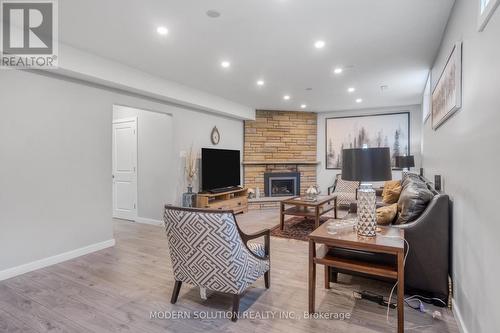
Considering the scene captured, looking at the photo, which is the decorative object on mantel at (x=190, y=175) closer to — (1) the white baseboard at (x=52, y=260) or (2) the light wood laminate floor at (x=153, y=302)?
(1) the white baseboard at (x=52, y=260)

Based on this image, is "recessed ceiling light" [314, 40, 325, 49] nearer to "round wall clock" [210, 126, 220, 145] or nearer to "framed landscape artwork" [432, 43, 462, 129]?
"framed landscape artwork" [432, 43, 462, 129]

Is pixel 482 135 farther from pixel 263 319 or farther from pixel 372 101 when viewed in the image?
pixel 372 101

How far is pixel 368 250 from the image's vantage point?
2.03 metres

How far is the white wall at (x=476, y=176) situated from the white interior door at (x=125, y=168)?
5.19m

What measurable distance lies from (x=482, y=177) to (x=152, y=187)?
16.2 feet

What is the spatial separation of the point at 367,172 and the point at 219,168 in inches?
164

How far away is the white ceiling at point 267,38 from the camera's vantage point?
2.53 m

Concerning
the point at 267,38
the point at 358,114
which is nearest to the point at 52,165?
the point at 267,38

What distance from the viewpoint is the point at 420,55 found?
144 inches

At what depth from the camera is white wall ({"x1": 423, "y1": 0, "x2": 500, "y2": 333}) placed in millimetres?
1428

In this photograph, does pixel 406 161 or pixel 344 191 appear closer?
pixel 406 161

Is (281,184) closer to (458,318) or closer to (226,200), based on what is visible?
(226,200)

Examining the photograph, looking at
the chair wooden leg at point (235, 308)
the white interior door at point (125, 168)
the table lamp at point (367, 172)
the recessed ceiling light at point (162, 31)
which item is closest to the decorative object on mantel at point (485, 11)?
the table lamp at point (367, 172)

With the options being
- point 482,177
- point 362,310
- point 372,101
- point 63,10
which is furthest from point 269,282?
point 372,101
